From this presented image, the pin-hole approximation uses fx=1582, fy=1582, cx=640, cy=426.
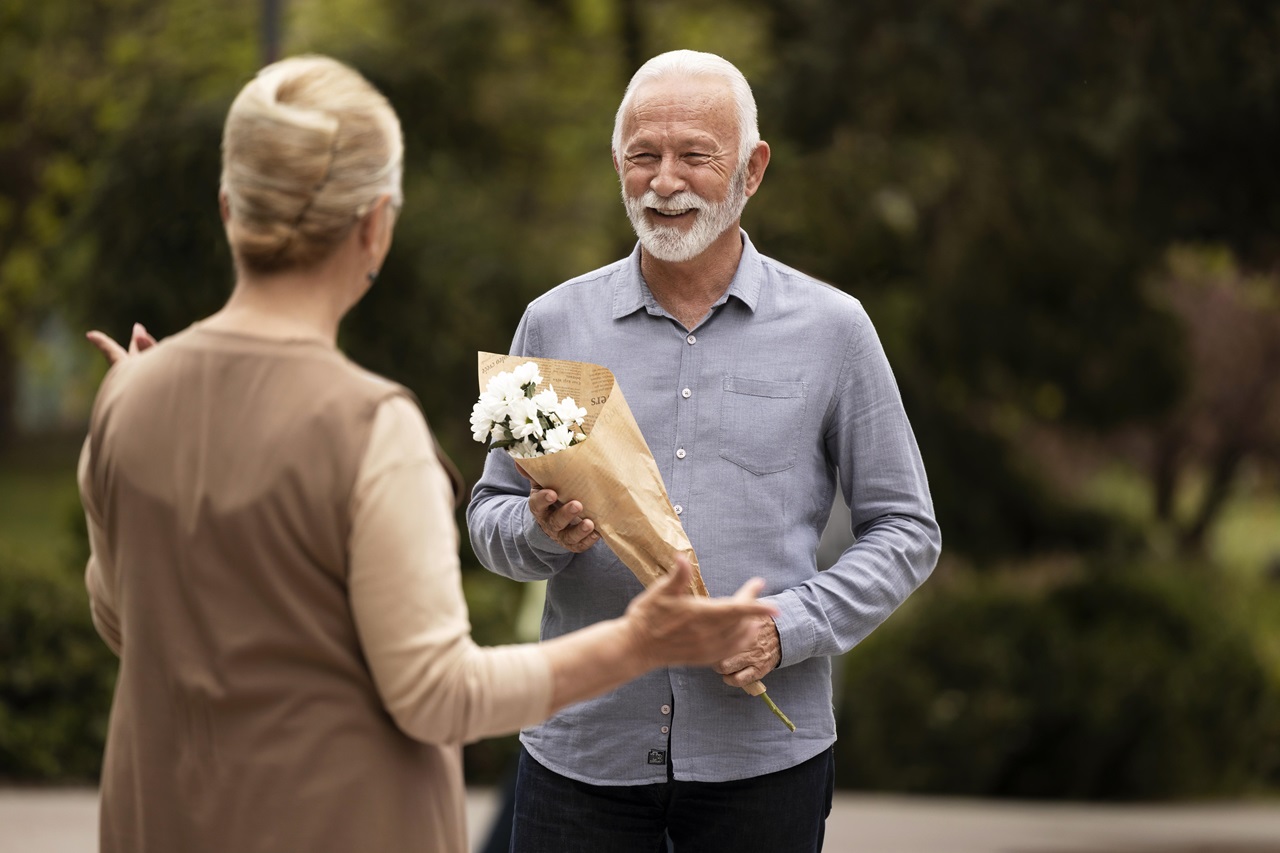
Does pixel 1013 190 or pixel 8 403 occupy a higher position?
pixel 1013 190

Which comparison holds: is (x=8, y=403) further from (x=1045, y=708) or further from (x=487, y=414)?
(x=487, y=414)

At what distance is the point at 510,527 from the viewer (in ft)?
9.46

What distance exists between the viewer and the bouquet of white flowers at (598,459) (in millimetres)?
2633

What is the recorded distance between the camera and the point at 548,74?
12.8 m

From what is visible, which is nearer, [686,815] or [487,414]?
[487,414]

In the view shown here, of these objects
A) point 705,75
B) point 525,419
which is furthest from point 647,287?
point 525,419

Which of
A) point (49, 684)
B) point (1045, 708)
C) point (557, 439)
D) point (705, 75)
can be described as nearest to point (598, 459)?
point (557, 439)

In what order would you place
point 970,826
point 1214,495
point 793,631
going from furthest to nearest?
point 1214,495 → point 970,826 → point 793,631

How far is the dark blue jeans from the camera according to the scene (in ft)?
9.28

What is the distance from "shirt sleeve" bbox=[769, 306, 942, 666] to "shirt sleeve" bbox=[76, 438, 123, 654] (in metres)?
1.13

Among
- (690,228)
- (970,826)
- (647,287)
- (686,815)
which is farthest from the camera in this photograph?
(970,826)

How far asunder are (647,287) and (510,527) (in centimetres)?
55

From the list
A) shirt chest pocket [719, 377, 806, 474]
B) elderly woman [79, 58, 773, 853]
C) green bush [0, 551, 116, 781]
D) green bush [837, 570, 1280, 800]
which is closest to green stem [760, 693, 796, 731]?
shirt chest pocket [719, 377, 806, 474]

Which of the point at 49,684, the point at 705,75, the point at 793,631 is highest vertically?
the point at 705,75
